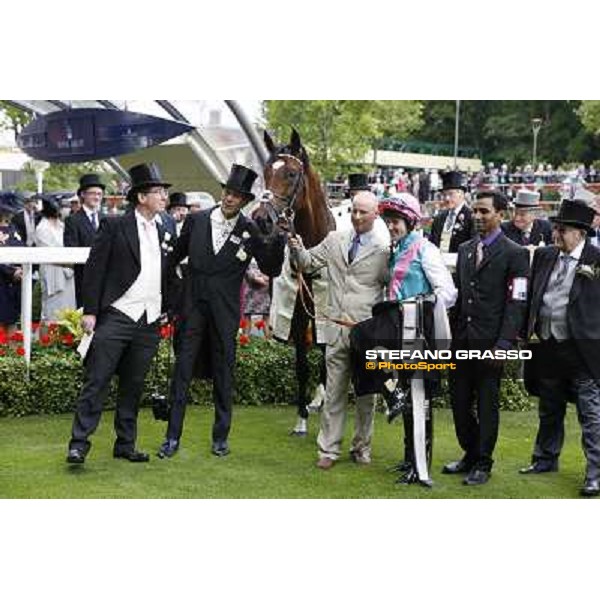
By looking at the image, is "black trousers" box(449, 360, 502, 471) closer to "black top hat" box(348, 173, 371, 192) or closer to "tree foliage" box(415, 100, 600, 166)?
"tree foliage" box(415, 100, 600, 166)

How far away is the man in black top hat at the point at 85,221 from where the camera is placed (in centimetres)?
970

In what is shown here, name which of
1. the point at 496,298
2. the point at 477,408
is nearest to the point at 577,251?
the point at 496,298

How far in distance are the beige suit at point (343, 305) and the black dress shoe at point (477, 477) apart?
0.81 metres

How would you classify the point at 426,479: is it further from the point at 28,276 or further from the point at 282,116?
the point at 282,116

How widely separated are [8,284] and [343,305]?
5.43 metres

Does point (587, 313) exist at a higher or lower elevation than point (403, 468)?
higher

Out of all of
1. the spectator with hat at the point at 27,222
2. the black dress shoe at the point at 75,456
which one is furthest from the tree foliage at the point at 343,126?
the black dress shoe at the point at 75,456

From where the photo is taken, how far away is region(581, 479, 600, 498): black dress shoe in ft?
20.0

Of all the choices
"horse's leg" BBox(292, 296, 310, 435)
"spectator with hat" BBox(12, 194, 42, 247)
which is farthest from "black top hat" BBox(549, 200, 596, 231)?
"spectator with hat" BBox(12, 194, 42, 247)

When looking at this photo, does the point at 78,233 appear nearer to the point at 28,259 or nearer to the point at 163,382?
the point at 28,259

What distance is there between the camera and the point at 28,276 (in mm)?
8117

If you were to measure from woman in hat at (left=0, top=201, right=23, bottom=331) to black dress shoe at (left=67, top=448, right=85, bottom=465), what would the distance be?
439 centimetres

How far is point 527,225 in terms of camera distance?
888 cm

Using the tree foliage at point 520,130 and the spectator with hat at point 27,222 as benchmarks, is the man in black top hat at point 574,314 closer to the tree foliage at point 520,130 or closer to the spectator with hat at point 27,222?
the tree foliage at point 520,130
